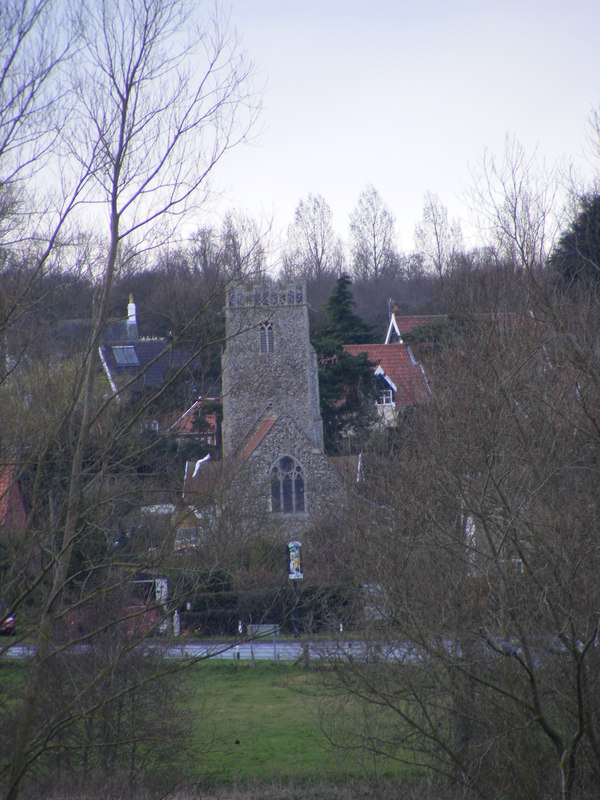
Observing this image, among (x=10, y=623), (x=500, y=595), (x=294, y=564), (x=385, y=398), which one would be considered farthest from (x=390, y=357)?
(x=500, y=595)

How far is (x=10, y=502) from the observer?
731 cm

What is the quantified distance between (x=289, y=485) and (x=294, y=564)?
13334 millimetres

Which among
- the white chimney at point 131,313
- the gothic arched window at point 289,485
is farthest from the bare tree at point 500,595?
the gothic arched window at point 289,485

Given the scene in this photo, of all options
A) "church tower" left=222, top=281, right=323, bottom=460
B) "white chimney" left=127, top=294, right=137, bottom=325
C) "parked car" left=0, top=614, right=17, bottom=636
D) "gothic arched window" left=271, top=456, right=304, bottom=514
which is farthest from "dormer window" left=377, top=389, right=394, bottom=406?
"white chimney" left=127, top=294, right=137, bottom=325

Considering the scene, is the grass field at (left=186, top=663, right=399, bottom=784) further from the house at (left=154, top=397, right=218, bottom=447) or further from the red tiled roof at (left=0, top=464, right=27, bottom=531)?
the house at (left=154, top=397, right=218, bottom=447)

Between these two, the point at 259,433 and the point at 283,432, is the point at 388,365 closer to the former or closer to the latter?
the point at 259,433

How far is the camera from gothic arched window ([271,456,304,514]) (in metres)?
30.1

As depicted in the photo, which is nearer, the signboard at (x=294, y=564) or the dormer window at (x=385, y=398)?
the signboard at (x=294, y=564)

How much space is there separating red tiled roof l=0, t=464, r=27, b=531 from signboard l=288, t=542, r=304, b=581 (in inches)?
366

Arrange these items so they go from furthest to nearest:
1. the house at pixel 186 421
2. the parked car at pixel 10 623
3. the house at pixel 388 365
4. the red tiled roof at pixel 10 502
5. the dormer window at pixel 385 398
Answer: the dormer window at pixel 385 398, the house at pixel 388 365, the house at pixel 186 421, the red tiled roof at pixel 10 502, the parked car at pixel 10 623

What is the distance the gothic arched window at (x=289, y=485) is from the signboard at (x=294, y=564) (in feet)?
37.4

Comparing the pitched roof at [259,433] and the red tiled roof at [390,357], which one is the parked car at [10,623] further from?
the red tiled roof at [390,357]

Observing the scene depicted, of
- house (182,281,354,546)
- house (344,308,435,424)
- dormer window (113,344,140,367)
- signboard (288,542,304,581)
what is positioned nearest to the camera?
dormer window (113,344,140,367)

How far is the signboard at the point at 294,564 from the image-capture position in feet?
54.7
